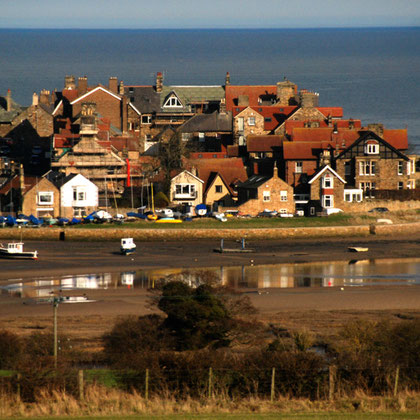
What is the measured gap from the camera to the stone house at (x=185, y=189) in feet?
229

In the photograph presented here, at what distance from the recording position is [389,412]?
2527cm

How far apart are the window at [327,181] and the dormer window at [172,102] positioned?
1004 inches

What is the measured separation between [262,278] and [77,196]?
21.3 m

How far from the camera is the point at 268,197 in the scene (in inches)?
2707

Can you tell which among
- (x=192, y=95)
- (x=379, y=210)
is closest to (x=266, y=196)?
(x=379, y=210)

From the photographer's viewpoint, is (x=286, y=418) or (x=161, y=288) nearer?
(x=286, y=418)

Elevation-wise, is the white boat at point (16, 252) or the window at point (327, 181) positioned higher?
the window at point (327, 181)

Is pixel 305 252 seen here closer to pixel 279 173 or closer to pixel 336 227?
pixel 336 227

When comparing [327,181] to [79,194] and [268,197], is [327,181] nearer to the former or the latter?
[268,197]

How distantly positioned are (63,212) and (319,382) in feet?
133

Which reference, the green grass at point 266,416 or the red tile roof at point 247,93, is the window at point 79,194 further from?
the green grass at point 266,416

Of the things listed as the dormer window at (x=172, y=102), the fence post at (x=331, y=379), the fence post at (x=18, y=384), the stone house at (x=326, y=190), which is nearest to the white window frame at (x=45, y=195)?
the stone house at (x=326, y=190)

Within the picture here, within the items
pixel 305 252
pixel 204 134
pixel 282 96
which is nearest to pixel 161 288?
pixel 305 252

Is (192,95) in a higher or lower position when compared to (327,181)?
A: higher
